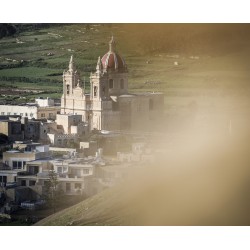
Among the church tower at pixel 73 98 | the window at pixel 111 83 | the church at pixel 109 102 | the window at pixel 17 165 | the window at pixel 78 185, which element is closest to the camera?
the window at pixel 78 185

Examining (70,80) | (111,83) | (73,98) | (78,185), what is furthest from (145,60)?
(78,185)

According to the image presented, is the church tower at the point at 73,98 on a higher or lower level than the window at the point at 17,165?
higher

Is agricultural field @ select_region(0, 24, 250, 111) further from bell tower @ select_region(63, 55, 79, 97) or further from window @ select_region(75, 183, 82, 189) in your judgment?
window @ select_region(75, 183, 82, 189)

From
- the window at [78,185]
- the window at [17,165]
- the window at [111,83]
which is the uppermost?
the window at [111,83]

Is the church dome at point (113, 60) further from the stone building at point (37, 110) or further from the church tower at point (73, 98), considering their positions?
the stone building at point (37, 110)

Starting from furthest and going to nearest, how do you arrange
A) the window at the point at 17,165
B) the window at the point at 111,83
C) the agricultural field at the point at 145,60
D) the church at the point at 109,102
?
the window at the point at 111,83 → the church at the point at 109,102 → the agricultural field at the point at 145,60 → the window at the point at 17,165

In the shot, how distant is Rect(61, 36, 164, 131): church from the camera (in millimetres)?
Answer: 16344

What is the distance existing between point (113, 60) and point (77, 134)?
3.04 ft

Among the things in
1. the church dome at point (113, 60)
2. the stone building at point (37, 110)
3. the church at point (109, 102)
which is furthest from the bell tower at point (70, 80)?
the church dome at point (113, 60)

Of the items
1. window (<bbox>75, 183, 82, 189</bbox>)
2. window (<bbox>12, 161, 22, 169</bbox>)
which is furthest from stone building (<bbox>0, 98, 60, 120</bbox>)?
window (<bbox>75, 183, 82, 189</bbox>)

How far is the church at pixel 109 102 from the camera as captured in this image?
16.3 metres

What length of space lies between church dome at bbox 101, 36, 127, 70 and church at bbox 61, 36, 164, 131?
1cm

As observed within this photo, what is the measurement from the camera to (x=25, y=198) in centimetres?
1520

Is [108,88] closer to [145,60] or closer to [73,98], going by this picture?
[73,98]
